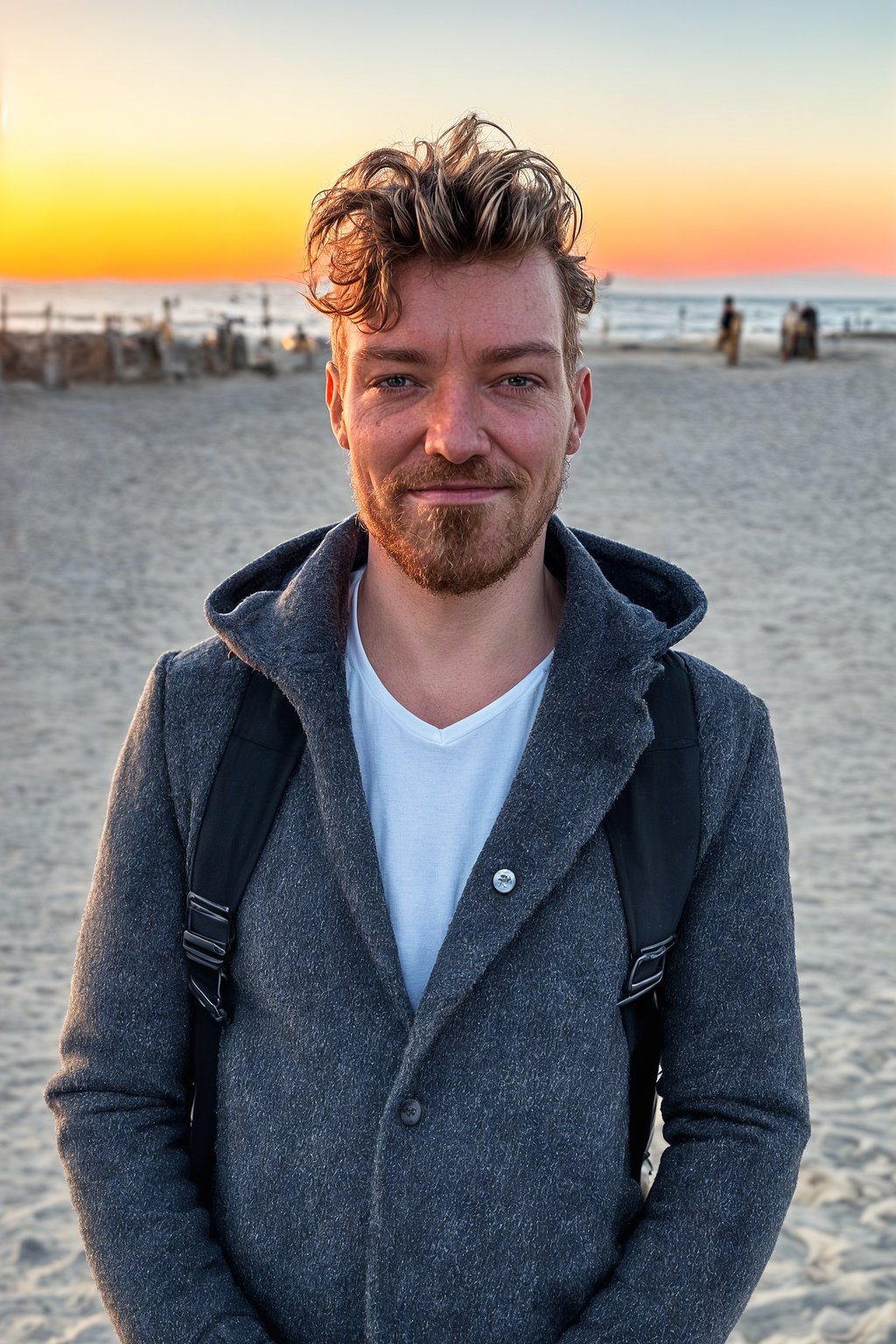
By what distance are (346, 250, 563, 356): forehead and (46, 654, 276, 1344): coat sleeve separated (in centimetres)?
61

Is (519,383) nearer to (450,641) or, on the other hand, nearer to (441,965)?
(450,641)

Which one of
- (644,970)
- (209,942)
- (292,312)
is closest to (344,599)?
(209,942)

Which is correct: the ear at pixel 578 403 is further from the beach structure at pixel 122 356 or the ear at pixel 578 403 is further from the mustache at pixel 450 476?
the beach structure at pixel 122 356

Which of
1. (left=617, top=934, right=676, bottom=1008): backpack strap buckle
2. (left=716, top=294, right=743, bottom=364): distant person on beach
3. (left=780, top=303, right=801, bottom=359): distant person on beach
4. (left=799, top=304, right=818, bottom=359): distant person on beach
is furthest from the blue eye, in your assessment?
(left=780, top=303, right=801, bottom=359): distant person on beach

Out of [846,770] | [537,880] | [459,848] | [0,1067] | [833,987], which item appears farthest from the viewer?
[846,770]

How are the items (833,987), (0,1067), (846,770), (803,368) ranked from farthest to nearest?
(803,368), (846,770), (833,987), (0,1067)

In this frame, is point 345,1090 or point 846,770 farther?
point 846,770

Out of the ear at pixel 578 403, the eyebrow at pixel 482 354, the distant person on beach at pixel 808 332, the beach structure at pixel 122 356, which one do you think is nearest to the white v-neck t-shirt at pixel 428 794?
the ear at pixel 578 403

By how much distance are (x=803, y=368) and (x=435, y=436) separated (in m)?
29.9

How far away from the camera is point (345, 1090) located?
5.58 feet

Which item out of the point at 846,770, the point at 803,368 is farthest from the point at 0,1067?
the point at 803,368

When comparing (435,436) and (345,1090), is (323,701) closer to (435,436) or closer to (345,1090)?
(435,436)

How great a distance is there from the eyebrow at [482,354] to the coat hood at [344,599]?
330mm

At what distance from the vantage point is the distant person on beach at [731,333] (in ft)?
100
